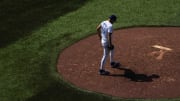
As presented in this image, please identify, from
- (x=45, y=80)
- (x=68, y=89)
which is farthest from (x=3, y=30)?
(x=68, y=89)

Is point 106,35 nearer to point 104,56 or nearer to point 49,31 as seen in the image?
point 104,56

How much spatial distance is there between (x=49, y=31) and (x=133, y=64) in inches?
208

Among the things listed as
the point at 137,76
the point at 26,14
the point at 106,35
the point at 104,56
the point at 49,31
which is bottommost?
the point at 137,76

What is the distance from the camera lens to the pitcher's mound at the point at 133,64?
1329 cm

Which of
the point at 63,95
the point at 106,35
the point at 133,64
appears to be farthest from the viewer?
the point at 133,64

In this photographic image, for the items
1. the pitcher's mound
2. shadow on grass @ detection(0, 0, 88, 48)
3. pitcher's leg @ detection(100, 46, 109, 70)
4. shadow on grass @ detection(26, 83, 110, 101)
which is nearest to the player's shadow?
the pitcher's mound

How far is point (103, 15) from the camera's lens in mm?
19625

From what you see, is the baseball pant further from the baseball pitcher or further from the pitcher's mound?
the pitcher's mound

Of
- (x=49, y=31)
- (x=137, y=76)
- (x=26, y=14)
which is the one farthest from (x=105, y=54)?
(x=26, y=14)

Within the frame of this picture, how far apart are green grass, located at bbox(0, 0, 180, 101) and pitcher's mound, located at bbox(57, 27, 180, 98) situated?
462mm

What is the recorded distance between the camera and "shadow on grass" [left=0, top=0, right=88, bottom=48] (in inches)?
736

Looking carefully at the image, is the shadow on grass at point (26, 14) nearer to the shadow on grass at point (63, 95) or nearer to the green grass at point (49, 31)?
the green grass at point (49, 31)

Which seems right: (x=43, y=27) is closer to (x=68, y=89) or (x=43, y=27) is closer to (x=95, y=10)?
(x=95, y=10)

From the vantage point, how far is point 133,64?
14664 mm
